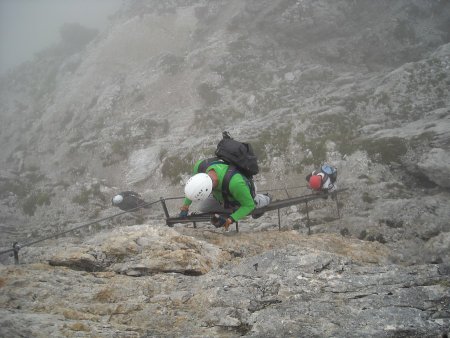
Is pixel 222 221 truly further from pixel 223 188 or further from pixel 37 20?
pixel 37 20

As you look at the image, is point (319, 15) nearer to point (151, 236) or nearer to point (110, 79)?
point (110, 79)

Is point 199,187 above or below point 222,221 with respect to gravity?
above

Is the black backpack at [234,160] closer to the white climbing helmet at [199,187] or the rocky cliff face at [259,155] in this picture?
the white climbing helmet at [199,187]

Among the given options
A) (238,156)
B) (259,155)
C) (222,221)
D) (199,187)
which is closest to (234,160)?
(238,156)

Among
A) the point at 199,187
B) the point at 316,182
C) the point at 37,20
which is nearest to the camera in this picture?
the point at 199,187

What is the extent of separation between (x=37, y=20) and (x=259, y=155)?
10268cm

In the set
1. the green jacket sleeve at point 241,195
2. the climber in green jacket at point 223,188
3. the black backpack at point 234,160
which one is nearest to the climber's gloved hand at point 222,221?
the climber in green jacket at point 223,188

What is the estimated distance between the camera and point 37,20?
93.2 meters

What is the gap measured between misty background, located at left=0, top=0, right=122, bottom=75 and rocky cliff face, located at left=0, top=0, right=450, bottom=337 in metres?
31.4

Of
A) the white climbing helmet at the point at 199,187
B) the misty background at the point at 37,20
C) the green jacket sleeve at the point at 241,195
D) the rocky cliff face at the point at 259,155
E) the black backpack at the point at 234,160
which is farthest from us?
the misty background at the point at 37,20

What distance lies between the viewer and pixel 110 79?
1398 inches

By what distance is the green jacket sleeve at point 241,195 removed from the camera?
747cm

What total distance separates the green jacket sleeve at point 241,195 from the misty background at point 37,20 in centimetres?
7388

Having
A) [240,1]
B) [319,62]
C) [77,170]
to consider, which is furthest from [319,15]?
[77,170]
